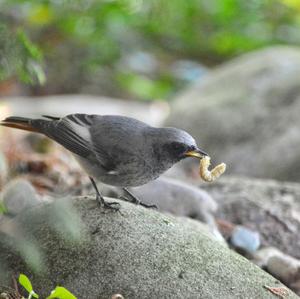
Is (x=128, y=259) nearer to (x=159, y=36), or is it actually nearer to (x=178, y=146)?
(x=178, y=146)

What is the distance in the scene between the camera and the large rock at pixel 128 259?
3.42 meters

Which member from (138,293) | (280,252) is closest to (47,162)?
(280,252)

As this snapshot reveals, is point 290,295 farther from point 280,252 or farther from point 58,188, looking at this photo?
point 58,188

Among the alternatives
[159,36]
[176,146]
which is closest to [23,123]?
[176,146]

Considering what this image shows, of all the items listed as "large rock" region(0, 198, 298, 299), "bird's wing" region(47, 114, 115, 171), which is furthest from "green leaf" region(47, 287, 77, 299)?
"bird's wing" region(47, 114, 115, 171)

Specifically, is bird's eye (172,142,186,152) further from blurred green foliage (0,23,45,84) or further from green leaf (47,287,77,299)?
green leaf (47,287,77,299)

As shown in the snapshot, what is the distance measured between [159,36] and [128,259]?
7.63 metres

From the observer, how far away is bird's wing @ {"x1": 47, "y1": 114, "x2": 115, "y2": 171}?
4.08 m

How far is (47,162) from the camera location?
6016mm

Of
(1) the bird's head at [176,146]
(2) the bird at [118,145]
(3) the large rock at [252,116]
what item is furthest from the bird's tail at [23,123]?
(3) the large rock at [252,116]

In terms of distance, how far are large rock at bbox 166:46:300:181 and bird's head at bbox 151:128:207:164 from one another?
300cm

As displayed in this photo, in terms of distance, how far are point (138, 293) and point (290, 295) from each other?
835 millimetres

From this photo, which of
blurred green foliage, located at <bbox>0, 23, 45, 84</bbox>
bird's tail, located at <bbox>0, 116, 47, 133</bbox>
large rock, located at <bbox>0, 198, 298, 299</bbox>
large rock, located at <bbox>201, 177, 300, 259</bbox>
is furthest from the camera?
large rock, located at <bbox>201, 177, 300, 259</bbox>

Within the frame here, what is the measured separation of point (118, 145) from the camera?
4.04 meters
